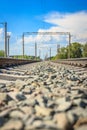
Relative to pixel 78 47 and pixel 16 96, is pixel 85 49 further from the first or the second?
pixel 16 96

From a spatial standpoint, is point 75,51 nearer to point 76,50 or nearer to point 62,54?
point 76,50

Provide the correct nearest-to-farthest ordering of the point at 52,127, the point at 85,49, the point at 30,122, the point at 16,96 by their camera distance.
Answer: the point at 52,127 → the point at 30,122 → the point at 16,96 → the point at 85,49

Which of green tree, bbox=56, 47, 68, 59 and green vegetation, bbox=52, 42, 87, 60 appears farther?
green tree, bbox=56, 47, 68, 59

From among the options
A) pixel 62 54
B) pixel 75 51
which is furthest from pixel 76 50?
pixel 62 54

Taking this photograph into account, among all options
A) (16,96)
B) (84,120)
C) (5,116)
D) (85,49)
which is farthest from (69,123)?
(85,49)

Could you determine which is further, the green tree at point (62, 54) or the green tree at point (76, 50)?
the green tree at point (62, 54)

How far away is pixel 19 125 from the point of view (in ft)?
6.69

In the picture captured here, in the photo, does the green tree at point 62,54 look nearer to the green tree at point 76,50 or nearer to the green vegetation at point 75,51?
the green vegetation at point 75,51

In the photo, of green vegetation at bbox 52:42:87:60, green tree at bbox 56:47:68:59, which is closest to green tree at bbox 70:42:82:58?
green vegetation at bbox 52:42:87:60

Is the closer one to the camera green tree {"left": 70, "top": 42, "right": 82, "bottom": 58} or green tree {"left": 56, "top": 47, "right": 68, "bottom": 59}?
green tree {"left": 70, "top": 42, "right": 82, "bottom": 58}

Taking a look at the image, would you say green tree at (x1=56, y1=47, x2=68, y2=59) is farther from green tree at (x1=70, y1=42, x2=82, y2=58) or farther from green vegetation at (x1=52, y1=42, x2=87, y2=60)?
green tree at (x1=70, y1=42, x2=82, y2=58)

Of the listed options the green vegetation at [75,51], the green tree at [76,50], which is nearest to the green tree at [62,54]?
the green vegetation at [75,51]

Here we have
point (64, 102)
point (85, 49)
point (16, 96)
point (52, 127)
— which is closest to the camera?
point (52, 127)

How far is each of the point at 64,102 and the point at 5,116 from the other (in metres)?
0.59
